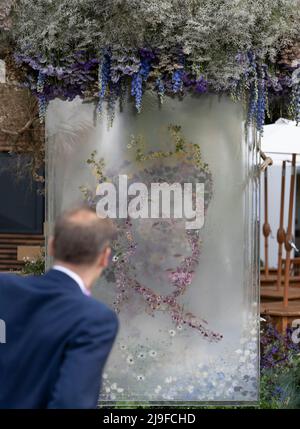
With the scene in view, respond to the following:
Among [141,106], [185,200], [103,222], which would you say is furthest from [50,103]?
A: [103,222]

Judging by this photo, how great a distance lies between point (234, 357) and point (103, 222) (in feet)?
12.2

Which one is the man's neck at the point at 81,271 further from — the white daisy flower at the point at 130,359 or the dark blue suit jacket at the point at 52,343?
the white daisy flower at the point at 130,359

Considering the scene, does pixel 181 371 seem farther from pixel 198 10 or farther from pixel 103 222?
pixel 103 222

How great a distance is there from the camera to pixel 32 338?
9.89 feet

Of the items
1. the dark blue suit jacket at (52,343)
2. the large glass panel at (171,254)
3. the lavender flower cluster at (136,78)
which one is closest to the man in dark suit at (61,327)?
the dark blue suit jacket at (52,343)

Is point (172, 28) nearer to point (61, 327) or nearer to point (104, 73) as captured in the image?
point (104, 73)

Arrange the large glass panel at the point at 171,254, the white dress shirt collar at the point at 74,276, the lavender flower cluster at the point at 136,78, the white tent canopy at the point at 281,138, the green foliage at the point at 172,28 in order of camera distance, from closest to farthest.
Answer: the white dress shirt collar at the point at 74,276 < the green foliage at the point at 172,28 < the lavender flower cluster at the point at 136,78 < the large glass panel at the point at 171,254 < the white tent canopy at the point at 281,138

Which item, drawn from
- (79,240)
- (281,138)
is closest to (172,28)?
(281,138)

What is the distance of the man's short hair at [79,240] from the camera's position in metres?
3.06

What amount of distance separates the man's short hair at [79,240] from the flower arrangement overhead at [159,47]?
3226mm

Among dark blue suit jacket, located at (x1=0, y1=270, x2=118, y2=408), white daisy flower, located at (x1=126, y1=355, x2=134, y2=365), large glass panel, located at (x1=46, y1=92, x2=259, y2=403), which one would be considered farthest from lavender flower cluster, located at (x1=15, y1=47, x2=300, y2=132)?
dark blue suit jacket, located at (x1=0, y1=270, x2=118, y2=408)

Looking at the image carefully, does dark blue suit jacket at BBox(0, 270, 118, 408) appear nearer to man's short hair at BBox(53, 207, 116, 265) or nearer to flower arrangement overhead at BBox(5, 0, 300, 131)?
man's short hair at BBox(53, 207, 116, 265)

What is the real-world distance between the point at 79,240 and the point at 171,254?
3585mm

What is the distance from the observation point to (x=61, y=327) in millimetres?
2953
